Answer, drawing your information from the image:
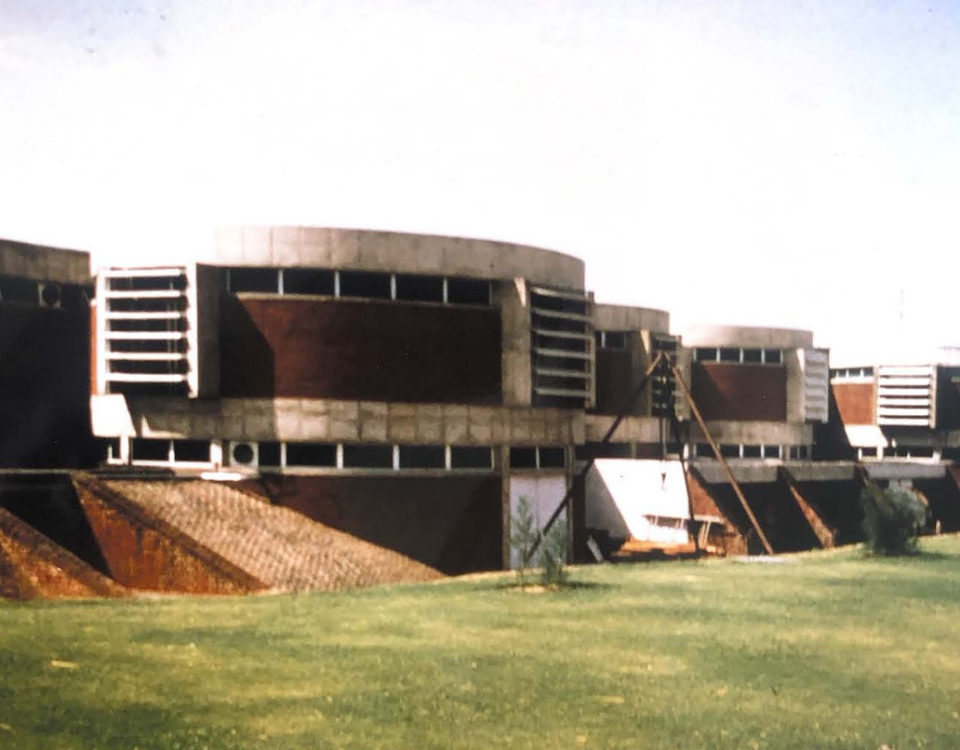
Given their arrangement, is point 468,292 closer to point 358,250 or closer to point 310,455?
point 358,250

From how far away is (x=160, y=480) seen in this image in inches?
930

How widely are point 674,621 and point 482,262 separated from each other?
14443mm

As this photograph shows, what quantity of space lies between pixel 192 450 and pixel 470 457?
25.0ft

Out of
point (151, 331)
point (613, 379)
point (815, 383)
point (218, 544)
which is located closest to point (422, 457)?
point (218, 544)

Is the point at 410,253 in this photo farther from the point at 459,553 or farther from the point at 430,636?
the point at 430,636

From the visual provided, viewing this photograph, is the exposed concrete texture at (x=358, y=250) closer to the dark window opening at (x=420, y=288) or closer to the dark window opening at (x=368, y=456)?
the dark window opening at (x=420, y=288)

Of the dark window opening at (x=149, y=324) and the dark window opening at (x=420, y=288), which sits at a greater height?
the dark window opening at (x=420, y=288)

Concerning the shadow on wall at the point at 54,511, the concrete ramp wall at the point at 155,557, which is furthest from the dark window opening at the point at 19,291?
the concrete ramp wall at the point at 155,557

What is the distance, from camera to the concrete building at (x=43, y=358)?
30.2m

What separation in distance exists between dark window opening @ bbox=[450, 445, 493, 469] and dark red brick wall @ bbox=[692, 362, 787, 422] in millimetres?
22457

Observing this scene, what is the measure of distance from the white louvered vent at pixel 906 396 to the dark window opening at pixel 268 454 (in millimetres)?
37407

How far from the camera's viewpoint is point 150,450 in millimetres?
27219

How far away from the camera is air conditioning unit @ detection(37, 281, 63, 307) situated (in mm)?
31031

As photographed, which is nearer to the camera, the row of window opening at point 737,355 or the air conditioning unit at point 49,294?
the air conditioning unit at point 49,294
